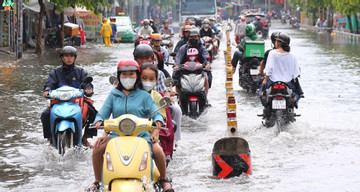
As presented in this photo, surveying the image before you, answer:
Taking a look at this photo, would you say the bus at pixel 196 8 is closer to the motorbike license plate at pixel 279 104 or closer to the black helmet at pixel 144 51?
the motorbike license plate at pixel 279 104

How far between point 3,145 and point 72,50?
1.78m

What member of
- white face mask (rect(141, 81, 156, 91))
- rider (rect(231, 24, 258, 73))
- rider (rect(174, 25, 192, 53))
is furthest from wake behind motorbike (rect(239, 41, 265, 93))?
white face mask (rect(141, 81, 156, 91))

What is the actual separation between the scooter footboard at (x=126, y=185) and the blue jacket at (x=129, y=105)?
3.33 ft

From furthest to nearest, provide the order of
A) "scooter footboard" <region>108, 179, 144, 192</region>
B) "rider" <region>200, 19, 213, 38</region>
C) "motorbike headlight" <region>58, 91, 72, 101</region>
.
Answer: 1. "rider" <region>200, 19, 213, 38</region>
2. "motorbike headlight" <region>58, 91, 72, 101</region>
3. "scooter footboard" <region>108, 179, 144, 192</region>

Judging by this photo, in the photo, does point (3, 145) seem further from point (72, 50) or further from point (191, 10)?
point (191, 10)

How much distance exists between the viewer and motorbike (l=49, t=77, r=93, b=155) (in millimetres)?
9203

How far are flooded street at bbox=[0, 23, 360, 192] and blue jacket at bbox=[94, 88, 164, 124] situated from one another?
1.15 meters

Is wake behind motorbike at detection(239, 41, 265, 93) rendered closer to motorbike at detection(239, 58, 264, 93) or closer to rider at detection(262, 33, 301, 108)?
motorbike at detection(239, 58, 264, 93)

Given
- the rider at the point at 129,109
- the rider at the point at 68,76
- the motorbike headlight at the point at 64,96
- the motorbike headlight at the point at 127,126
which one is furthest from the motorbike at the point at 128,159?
the rider at the point at 68,76

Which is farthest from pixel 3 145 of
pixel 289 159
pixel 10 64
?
pixel 10 64

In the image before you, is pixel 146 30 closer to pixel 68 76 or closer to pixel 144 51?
pixel 68 76

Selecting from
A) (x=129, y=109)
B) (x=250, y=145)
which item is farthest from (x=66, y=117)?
(x=250, y=145)

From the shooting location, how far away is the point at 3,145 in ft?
34.2

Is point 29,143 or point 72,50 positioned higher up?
point 72,50
